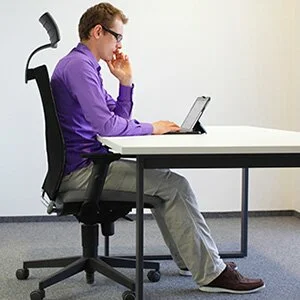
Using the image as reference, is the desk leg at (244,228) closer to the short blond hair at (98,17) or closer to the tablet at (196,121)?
the tablet at (196,121)

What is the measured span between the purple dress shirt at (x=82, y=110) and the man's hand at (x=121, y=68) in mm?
345

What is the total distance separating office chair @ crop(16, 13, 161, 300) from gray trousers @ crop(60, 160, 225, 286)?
4 cm

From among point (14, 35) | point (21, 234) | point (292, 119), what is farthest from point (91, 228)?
point (292, 119)

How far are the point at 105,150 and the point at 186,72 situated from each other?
178 centimetres

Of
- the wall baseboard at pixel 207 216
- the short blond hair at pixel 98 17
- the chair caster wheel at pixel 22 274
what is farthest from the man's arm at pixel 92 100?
the wall baseboard at pixel 207 216

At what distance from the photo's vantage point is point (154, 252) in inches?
123

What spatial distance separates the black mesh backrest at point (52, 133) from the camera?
212 centimetres

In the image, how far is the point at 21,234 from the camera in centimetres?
352

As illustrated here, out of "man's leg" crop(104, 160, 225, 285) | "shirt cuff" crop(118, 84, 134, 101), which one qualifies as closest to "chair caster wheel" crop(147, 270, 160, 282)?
"man's leg" crop(104, 160, 225, 285)

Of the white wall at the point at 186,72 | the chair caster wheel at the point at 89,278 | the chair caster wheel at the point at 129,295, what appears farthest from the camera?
the white wall at the point at 186,72

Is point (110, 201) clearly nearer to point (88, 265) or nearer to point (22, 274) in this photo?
point (88, 265)

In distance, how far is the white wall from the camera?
384 cm

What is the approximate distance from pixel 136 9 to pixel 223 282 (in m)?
2.28

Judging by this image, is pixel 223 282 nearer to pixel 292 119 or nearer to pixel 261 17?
pixel 292 119
